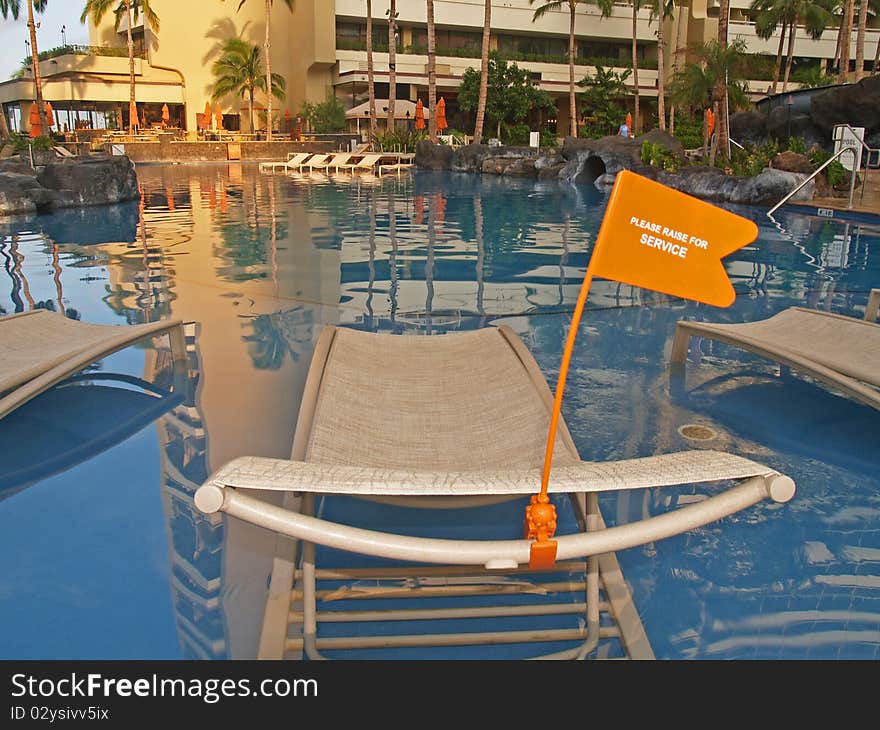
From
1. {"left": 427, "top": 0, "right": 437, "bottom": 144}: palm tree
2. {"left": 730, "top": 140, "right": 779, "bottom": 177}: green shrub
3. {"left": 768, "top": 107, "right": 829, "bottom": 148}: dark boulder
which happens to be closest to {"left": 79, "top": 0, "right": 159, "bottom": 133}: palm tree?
{"left": 427, "top": 0, "right": 437, "bottom": 144}: palm tree

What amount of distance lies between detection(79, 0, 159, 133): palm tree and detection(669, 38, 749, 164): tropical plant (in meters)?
25.0

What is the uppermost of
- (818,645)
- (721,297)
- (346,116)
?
(346,116)

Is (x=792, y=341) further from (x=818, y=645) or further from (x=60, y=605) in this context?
(x=60, y=605)

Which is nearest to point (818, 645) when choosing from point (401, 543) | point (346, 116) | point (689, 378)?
point (401, 543)

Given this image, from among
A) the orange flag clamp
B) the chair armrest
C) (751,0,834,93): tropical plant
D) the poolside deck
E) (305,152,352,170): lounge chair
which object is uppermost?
(751,0,834,93): tropical plant

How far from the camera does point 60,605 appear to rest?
2.63 m

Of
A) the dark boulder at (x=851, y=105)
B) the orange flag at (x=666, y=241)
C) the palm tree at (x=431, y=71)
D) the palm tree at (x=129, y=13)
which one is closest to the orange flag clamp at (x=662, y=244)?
the orange flag at (x=666, y=241)

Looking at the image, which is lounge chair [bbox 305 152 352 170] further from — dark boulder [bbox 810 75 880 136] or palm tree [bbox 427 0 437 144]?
dark boulder [bbox 810 75 880 136]

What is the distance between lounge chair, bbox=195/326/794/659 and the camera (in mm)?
2004

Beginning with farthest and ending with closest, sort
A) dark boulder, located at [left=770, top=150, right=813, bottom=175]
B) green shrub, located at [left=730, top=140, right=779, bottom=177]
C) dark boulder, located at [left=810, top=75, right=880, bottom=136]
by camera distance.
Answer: dark boulder, located at [left=810, top=75, right=880, bottom=136] < green shrub, located at [left=730, top=140, right=779, bottom=177] < dark boulder, located at [left=770, top=150, right=813, bottom=175]

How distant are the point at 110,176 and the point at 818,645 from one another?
1560 centimetres

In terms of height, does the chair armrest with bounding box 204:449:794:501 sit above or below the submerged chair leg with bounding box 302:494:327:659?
above

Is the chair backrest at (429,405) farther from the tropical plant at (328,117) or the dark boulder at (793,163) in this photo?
the tropical plant at (328,117)

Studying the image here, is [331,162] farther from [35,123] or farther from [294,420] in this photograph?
[294,420]
